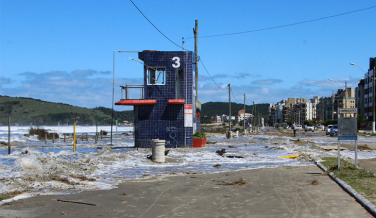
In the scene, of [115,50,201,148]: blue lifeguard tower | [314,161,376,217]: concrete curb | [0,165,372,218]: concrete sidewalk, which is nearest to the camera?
[314,161,376,217]: concrete curb

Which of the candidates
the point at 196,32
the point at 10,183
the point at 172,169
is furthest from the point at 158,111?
the point at 10,183

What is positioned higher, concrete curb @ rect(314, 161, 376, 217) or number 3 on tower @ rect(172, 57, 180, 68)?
number 3 on tower @ rect(172, 57, 180, 68)

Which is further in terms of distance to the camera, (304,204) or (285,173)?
(285,173)

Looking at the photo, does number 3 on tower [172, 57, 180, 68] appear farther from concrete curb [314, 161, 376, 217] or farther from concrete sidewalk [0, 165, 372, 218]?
concrete curb [314, 161, 376, 217]

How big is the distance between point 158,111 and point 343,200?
21.5 meters

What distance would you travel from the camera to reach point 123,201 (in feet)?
32.2

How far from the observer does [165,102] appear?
3031cm

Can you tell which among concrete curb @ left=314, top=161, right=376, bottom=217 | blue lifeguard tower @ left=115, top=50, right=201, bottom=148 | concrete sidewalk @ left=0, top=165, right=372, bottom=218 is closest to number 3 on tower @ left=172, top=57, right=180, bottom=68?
blue lifeguard tower @ left=115, top=50, right=201, bottom=148

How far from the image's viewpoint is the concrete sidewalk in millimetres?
8445

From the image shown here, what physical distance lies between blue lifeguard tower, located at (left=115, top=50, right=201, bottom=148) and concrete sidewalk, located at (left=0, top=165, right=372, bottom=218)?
16.7 m

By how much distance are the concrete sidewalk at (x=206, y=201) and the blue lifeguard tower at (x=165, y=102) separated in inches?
656

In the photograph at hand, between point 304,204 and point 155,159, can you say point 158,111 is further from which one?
point 304,204

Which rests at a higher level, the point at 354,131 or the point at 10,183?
the point at 354,131

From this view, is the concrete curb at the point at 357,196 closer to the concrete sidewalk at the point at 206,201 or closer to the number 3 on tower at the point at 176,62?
the concrete sidewalk at the point at 206,201
